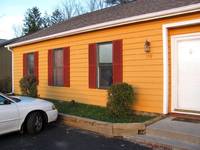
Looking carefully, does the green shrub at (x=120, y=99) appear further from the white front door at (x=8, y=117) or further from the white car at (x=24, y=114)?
the white front door at (x=8, y=117)

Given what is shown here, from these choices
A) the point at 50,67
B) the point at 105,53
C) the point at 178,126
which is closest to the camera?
the point at 178,126

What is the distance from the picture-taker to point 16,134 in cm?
884

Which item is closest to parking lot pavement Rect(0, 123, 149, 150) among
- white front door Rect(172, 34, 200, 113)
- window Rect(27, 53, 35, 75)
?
white front door Rect(172, 34, 200, 113)

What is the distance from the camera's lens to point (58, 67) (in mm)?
13836

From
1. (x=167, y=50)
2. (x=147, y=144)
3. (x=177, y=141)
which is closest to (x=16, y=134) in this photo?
(x=147, y=144)

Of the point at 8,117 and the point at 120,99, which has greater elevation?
the point at 120,99

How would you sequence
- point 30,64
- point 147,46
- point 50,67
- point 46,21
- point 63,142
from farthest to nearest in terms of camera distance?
1. point 46,21
2. point 30,64
3. point 50,67
4. point 147,46
5. point 63,142

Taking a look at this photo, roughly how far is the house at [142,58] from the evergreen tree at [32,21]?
2977 cm

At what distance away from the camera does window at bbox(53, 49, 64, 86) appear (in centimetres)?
1364

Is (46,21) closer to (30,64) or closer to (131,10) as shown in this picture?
(30,64)

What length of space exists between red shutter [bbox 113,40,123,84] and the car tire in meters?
3.10

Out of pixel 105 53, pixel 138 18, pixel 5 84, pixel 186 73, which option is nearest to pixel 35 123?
pixel 105 53

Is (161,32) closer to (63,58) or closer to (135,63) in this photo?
(135,63)

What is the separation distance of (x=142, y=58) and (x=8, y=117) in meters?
4.51
